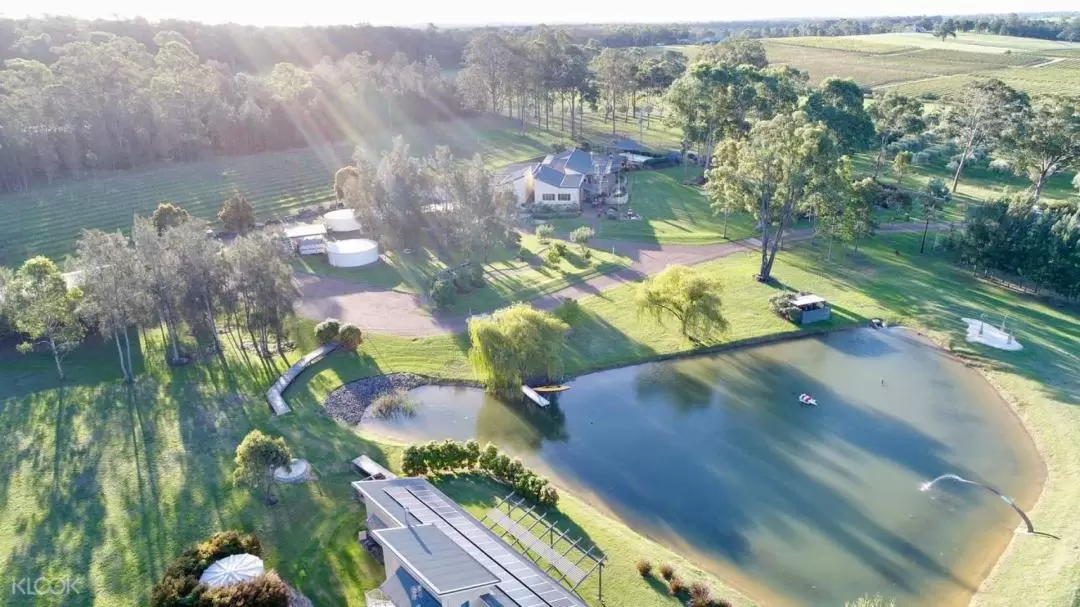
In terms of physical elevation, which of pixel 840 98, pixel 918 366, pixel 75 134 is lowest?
pixel 918 366

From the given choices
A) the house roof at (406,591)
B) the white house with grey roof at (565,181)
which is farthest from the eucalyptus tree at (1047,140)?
the house roof at (406,591)

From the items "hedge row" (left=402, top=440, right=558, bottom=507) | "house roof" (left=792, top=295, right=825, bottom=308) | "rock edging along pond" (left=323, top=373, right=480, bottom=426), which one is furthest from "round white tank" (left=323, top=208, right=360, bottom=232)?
"house roof" (left=792, top=295, right=825, bottom=308)

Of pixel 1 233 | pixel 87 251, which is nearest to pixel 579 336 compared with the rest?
pixel 87 251

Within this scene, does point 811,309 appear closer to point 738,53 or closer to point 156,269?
point 156,269

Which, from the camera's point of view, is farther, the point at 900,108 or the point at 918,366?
the point at 900,108

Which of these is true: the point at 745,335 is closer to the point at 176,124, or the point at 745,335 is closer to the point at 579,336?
the point at 579,336

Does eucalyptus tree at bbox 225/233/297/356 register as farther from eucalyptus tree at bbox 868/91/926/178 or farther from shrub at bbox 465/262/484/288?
eucalyptus tree at bbox 868/91/926/178

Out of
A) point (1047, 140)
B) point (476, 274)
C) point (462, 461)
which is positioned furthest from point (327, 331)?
point (1047, 140)

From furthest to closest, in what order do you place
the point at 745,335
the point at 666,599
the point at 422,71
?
the point at 422,71 < the point at 745,335 < the point at 666,599
